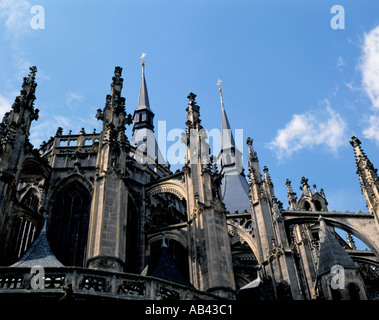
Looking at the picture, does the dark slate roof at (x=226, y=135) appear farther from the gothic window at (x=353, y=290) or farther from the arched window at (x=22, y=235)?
the gothic window at (x=353, y=290)

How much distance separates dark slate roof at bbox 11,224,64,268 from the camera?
11641 mm

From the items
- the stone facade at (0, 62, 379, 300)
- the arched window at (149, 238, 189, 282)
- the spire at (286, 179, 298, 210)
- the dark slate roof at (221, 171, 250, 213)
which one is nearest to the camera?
the stone facade at (0, 62, 379, 300)

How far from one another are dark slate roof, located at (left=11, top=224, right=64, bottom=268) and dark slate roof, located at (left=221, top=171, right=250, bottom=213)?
1012 inches

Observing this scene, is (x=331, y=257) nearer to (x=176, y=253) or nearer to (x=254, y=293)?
(x=254, y=293)

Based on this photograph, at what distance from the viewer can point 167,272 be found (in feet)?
45.0

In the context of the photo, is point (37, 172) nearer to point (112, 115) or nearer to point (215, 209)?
point (112, 115)

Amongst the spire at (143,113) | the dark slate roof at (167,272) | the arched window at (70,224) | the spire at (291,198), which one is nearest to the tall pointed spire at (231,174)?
the spire at (291,198)

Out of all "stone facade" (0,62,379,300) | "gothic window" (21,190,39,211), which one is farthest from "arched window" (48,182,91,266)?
"gothic window" (21,190,39,211)

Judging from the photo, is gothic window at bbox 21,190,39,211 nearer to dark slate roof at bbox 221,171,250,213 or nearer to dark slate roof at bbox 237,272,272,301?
dark slate roof at bbox 237,272,272,301

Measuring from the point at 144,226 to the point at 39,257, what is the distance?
8.04 meters

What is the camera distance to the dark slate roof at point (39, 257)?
1164cm

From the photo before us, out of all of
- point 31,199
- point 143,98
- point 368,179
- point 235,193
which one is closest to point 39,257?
point 31,199

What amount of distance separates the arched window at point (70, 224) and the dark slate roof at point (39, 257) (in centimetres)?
513
